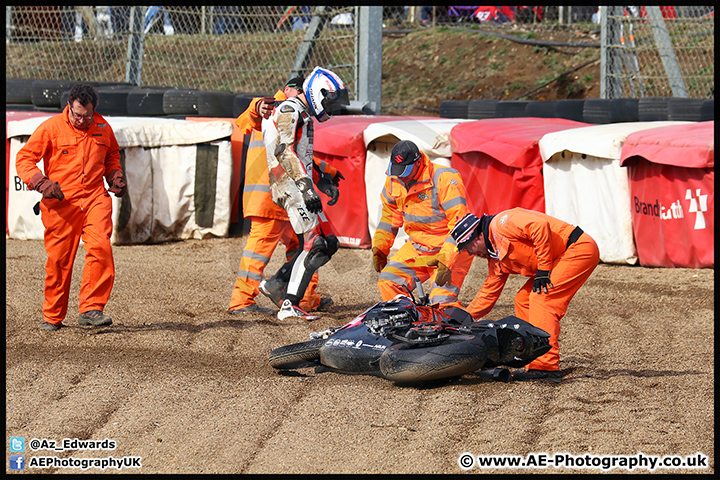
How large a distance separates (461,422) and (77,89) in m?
4.05

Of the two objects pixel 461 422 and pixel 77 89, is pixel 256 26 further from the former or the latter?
pixel 461 422

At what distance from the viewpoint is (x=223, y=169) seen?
11289 mm

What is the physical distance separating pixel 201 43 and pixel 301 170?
8.10 m

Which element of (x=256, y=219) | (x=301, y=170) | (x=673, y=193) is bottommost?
(x=256, y=219)

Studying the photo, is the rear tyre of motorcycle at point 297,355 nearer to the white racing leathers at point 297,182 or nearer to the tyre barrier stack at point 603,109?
the white racing leathers at point 297,182

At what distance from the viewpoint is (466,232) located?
5.58m

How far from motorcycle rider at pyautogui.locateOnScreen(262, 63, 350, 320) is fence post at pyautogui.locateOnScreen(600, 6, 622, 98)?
671cm

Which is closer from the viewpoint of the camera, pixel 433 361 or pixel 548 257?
pixel 433 361

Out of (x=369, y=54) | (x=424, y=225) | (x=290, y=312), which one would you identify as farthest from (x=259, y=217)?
(x=369, y=54)

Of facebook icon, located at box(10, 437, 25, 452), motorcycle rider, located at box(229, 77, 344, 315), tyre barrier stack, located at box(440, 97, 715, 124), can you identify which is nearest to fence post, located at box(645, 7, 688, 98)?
tyre barrier stack, located at box(440, 97, 715, 124)

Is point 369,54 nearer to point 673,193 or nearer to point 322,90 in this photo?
point 673,193

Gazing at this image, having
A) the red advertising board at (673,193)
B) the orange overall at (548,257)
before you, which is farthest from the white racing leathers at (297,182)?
the red advertising board at (673,193)

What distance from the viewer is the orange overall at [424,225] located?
21.0 feet

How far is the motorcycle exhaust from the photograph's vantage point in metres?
5.29
